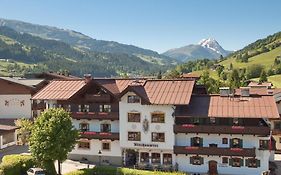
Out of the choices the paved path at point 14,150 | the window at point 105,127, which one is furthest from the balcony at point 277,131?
the paved path at point 14,150

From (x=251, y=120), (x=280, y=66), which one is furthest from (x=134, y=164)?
(x=280, y=66)

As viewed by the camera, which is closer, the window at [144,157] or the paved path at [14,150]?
the window at [144,157]

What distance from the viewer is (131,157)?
182ft

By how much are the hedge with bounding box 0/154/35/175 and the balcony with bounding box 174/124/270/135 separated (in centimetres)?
1950

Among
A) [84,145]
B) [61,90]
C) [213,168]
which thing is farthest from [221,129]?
[61,90]

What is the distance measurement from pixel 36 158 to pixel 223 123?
2403 cm

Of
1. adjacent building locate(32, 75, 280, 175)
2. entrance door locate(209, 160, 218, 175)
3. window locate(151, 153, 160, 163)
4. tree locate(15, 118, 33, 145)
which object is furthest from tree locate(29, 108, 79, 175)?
entrance door locate(209, 160, 218, 175)

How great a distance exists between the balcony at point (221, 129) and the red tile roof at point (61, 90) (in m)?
16.8

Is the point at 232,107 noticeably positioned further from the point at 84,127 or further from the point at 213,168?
the point at 84,127

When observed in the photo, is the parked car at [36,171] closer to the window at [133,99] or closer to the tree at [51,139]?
the tree at [51,139]

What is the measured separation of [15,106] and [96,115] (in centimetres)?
2969

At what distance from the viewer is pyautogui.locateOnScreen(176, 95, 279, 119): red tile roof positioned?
157 ft

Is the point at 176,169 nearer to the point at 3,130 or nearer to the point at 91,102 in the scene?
the point at 91,102

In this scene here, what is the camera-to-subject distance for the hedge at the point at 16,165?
4728cm
